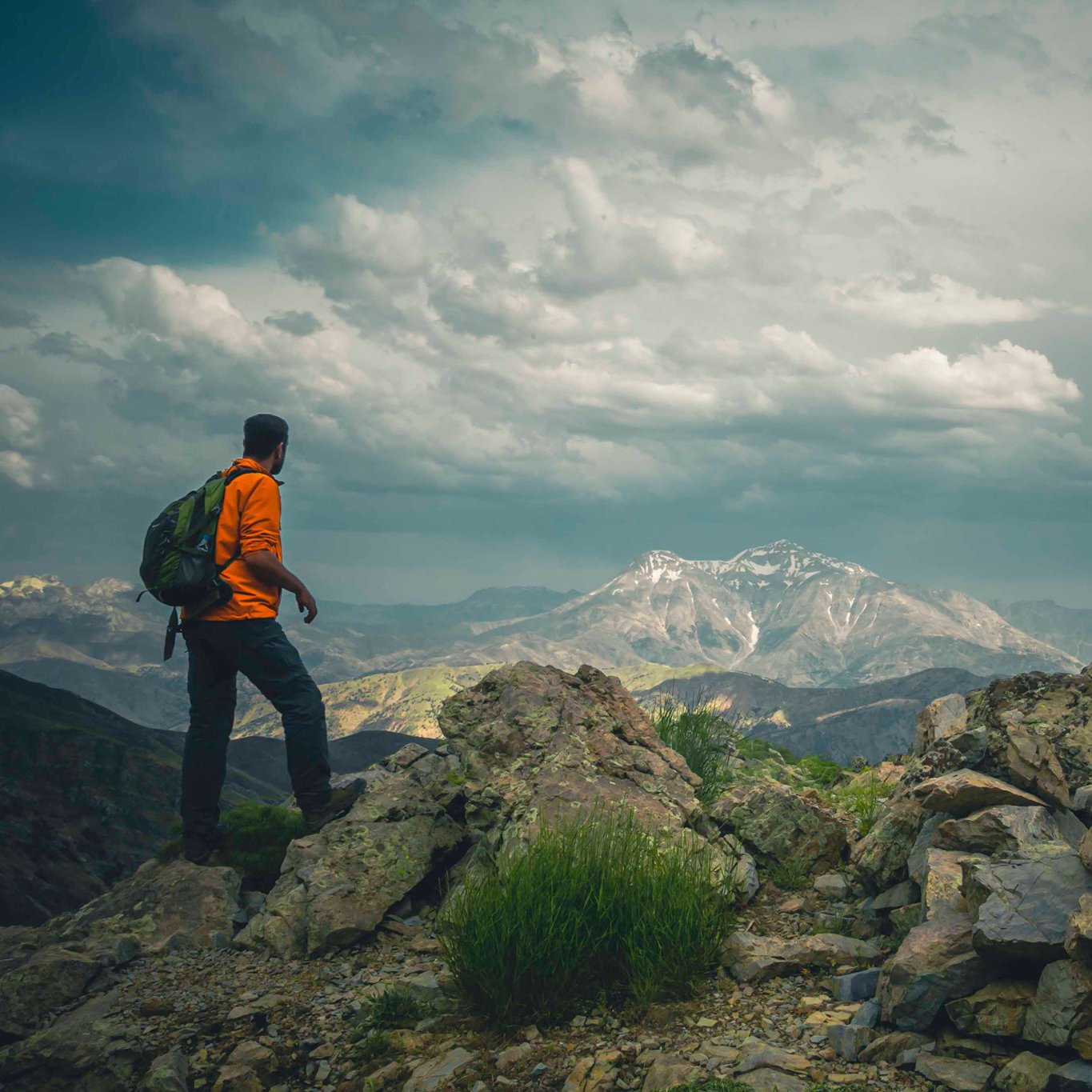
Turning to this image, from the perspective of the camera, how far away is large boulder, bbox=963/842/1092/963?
5.22 metres

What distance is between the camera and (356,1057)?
6402mm

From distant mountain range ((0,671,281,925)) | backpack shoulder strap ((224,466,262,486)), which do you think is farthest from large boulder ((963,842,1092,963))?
distant mountain range ((0,671,281,925))

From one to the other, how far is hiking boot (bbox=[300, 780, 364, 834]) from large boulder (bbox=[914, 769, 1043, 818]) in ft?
20.4

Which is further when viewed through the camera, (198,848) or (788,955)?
(198,848)

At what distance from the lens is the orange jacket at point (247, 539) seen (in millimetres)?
9414

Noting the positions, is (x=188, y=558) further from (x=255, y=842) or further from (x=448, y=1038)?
(x=448, y=1038)

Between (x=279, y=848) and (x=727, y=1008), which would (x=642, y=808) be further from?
(x=279, y=848)

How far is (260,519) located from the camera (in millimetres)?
9609


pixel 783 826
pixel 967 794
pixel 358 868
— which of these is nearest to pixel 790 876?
pixel 783 826

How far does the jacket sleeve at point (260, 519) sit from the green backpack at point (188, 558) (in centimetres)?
20

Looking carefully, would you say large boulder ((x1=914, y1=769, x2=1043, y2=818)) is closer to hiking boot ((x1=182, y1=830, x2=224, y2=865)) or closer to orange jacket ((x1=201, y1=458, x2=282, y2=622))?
orange jacket ((x1=201, y1=458, x2=282, y2=622))

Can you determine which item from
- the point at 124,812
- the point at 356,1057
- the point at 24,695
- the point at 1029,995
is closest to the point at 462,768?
the point at 356,1057

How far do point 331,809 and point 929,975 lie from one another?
672 cm

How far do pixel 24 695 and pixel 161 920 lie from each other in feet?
428
